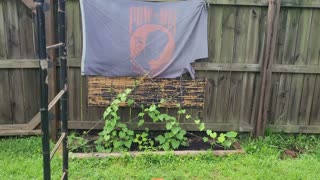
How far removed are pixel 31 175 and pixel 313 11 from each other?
13.0ft

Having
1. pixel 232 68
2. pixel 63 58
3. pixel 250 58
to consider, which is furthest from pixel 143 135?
pixel 63 58

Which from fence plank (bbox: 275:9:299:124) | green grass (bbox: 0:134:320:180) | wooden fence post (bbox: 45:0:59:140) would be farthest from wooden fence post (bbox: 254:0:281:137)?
wooden fence post (bbox: 45:0:59:140)

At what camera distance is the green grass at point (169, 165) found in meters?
3.90

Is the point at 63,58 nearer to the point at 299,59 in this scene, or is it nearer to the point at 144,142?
the point at 144,142

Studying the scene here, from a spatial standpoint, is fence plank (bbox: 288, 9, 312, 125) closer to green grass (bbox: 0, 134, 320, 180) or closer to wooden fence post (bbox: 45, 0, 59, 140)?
green grass (bbox: 0, 134, 320, 180)

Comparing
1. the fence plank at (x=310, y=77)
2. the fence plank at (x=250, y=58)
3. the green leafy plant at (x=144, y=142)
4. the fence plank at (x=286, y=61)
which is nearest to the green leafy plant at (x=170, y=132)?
the green leafy plant at (x=144, y=142)

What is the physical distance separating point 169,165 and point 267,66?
1826mm

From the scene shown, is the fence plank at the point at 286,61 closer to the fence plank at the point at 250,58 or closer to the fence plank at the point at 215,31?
the fence plank at the point at 250,58

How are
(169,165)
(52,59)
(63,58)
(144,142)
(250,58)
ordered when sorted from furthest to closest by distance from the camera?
1. (250,58)
2. (144,142)
3. (52,59)
4. (169,165)
5. (63,58)

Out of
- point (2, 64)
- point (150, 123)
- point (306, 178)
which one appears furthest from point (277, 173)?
point (2, 64)

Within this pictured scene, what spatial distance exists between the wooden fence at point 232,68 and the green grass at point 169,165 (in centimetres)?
50

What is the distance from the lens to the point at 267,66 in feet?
15.2

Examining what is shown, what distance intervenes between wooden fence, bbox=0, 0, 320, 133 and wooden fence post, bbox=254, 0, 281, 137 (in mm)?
86

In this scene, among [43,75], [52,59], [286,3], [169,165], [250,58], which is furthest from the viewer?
[250,58]
